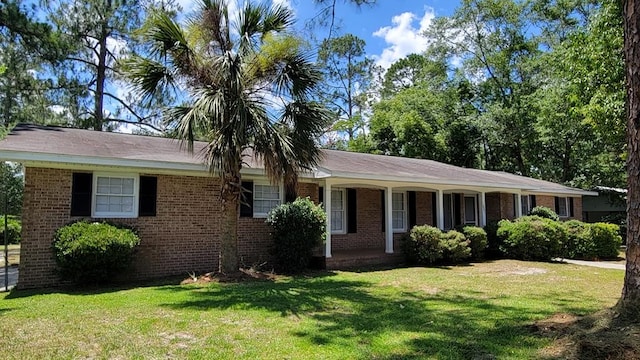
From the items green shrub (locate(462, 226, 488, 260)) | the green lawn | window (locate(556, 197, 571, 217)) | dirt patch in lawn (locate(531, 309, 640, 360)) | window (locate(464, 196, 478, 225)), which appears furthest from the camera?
window (locate(556, 197, 571, 217))

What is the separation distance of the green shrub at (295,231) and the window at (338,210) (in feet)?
10.5

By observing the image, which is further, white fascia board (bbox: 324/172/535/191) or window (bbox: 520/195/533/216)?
window (bbox: 520/195/533/216)

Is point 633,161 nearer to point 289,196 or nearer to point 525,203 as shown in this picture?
point 289,196

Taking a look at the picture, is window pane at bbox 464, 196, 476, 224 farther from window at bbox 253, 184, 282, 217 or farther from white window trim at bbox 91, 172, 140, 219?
white window trim at bbox 91, 172, 140, 219

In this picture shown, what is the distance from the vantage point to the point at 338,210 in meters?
15.2

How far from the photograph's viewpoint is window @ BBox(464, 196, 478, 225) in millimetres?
19656

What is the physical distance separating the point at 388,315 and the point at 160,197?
22.1 ft

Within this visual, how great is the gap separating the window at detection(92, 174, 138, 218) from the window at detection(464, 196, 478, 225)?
14372 millimetres

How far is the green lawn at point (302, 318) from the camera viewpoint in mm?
5074

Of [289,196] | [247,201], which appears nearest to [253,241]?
[247,201]

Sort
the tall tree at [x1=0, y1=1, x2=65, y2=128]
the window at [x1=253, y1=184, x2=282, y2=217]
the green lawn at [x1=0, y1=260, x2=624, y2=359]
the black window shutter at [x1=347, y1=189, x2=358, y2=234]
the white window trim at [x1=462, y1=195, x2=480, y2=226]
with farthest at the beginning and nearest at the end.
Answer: the white window trim at [x1=462, y1=195, x2=480, y2=226], the tall tree at [x1=0, y1=1, x2=65, y2=128], the black window shutter at [x1=347, y1=189, x2=358, y2=234], the window at [x1=253, y1=184, x2=282, y2=217], the green lawn at [x1=0, y1=260, x2=624, y2=359]

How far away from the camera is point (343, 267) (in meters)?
12.6

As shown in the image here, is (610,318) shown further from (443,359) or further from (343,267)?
(343,267)

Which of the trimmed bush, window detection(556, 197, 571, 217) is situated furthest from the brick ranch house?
window detection(556, 197, 571, 217)
